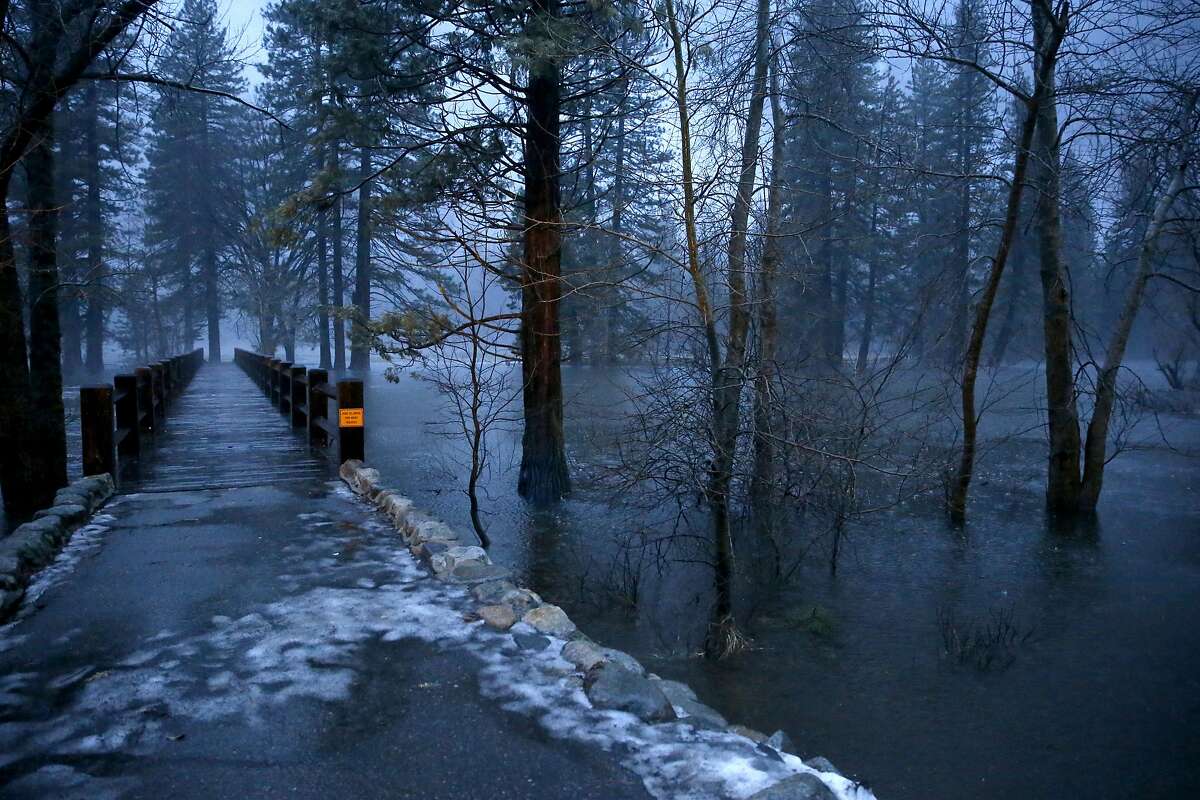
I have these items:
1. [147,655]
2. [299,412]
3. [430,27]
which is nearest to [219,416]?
[299,412]

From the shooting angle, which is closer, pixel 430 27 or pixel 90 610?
pixel 90 610

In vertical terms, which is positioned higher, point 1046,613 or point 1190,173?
point 1190,173

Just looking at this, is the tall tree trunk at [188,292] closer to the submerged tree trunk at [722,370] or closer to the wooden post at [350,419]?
the wooden post at [350,419]

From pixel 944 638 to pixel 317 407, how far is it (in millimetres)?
7798

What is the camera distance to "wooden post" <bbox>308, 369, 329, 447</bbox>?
10922 mm

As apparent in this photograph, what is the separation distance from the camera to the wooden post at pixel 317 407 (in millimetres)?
10922

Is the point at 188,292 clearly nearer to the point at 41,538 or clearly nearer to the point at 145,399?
the point at 145,399

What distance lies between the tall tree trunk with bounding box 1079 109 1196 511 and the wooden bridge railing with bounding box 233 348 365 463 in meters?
8.77

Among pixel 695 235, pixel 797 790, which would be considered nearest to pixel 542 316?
pixel 695 235

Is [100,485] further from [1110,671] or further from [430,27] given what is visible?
[1110,671]

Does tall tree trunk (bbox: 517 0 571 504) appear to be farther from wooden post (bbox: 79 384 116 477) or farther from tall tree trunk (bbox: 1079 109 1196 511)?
tall tree trunk (bbox: 1079 109 1196 511)

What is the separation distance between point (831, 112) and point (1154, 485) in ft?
26.4

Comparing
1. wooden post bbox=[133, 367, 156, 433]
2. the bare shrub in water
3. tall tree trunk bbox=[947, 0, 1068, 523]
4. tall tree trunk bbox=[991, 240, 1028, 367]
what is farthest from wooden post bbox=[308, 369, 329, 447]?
tall tree trunk bbox=[991, 240, 1028, 367]

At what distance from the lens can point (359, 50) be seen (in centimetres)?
1004
